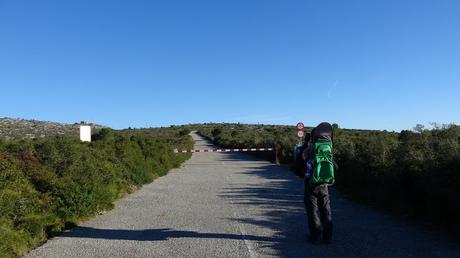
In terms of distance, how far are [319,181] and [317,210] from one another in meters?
0.50

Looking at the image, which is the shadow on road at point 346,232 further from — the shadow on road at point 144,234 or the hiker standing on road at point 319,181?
the shadow on road at point 144,234

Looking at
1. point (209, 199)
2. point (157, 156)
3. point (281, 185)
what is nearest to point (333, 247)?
point (209, 199)

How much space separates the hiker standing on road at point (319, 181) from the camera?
27.1 feet

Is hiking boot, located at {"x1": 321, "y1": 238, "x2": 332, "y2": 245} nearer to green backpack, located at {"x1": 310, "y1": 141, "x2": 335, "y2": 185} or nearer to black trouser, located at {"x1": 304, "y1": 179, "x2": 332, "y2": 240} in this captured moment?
black trouser, located at {"x1": 304, "y1": 179, "x2": 332, "y2": 240}

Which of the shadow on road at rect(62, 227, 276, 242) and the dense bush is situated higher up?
the dense bush

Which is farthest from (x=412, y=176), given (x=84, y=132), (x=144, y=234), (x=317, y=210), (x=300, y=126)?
(x=84, y=132)

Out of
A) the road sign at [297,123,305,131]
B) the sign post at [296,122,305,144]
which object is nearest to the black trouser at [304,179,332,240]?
the sign post at [296,122,305,144]

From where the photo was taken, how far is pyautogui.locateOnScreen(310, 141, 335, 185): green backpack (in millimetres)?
8242

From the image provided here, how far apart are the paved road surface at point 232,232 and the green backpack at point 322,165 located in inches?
39.2

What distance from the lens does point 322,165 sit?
828 cm

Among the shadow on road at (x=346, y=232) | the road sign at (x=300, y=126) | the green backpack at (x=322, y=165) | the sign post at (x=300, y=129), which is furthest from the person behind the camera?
the road sign at (x=300, y=126)

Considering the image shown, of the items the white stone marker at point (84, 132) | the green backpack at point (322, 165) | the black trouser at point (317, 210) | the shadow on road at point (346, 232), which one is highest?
the white stone marker at point (84, 132)

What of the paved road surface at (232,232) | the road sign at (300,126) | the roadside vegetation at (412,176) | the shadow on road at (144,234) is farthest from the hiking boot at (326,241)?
the road sign at (300,126)

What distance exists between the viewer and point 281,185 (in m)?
17.7
